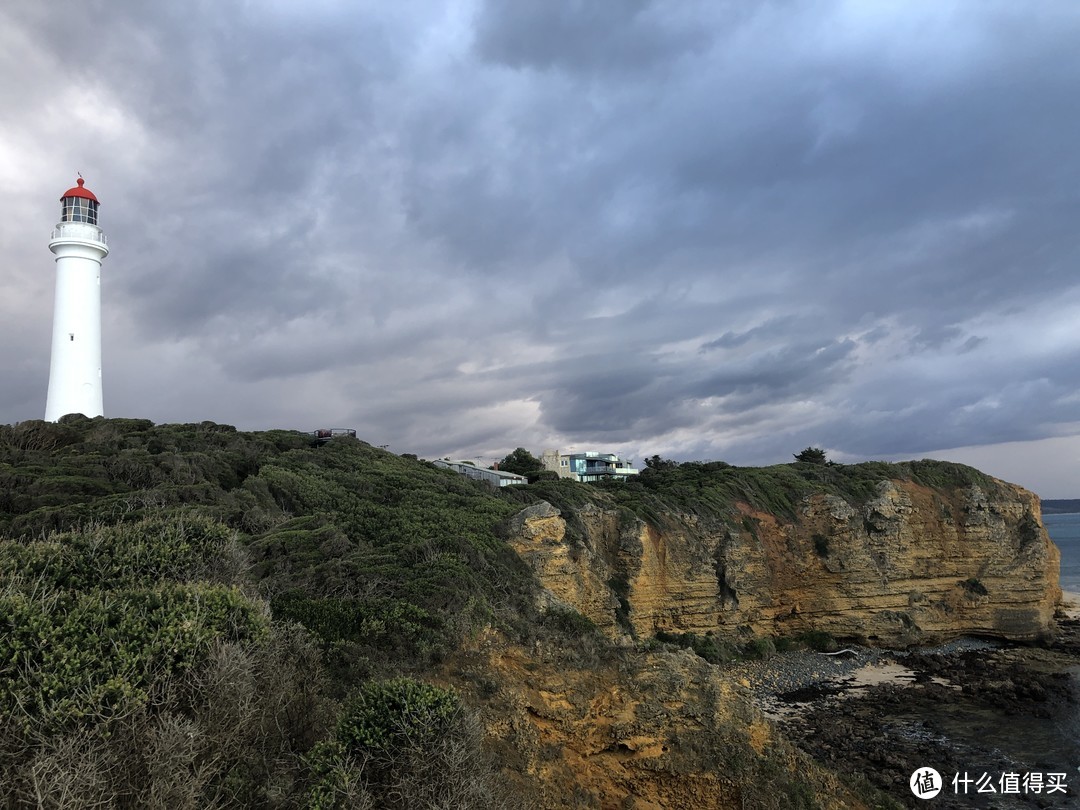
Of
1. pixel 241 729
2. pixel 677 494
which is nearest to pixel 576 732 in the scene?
pixel 241 729

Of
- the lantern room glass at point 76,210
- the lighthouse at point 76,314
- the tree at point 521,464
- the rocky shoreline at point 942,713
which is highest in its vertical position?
the lantern room glass at point 76,210

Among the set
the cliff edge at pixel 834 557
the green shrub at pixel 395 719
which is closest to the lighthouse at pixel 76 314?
the cliff edge at pixel 834 557

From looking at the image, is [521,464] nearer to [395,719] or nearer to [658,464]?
[658,464]

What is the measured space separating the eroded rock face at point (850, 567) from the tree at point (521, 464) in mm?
31187

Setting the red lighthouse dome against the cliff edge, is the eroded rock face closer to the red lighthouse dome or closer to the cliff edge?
the cliff edge

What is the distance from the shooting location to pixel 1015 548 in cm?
3906

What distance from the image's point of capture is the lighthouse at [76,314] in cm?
3100

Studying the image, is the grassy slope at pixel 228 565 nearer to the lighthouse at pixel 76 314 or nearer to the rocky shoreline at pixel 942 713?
the lighthouse at pixel 76 314

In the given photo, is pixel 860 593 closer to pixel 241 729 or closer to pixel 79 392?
pixel 241 729

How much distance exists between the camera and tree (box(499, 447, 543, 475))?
6594cm

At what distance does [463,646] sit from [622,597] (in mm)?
18818

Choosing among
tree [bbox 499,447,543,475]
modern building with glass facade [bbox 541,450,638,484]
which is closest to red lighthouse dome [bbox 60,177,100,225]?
tree [bbox 499,447,543,475]

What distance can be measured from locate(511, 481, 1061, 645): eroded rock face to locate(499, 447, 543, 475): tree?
3119 centimetres

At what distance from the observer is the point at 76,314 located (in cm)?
3123
